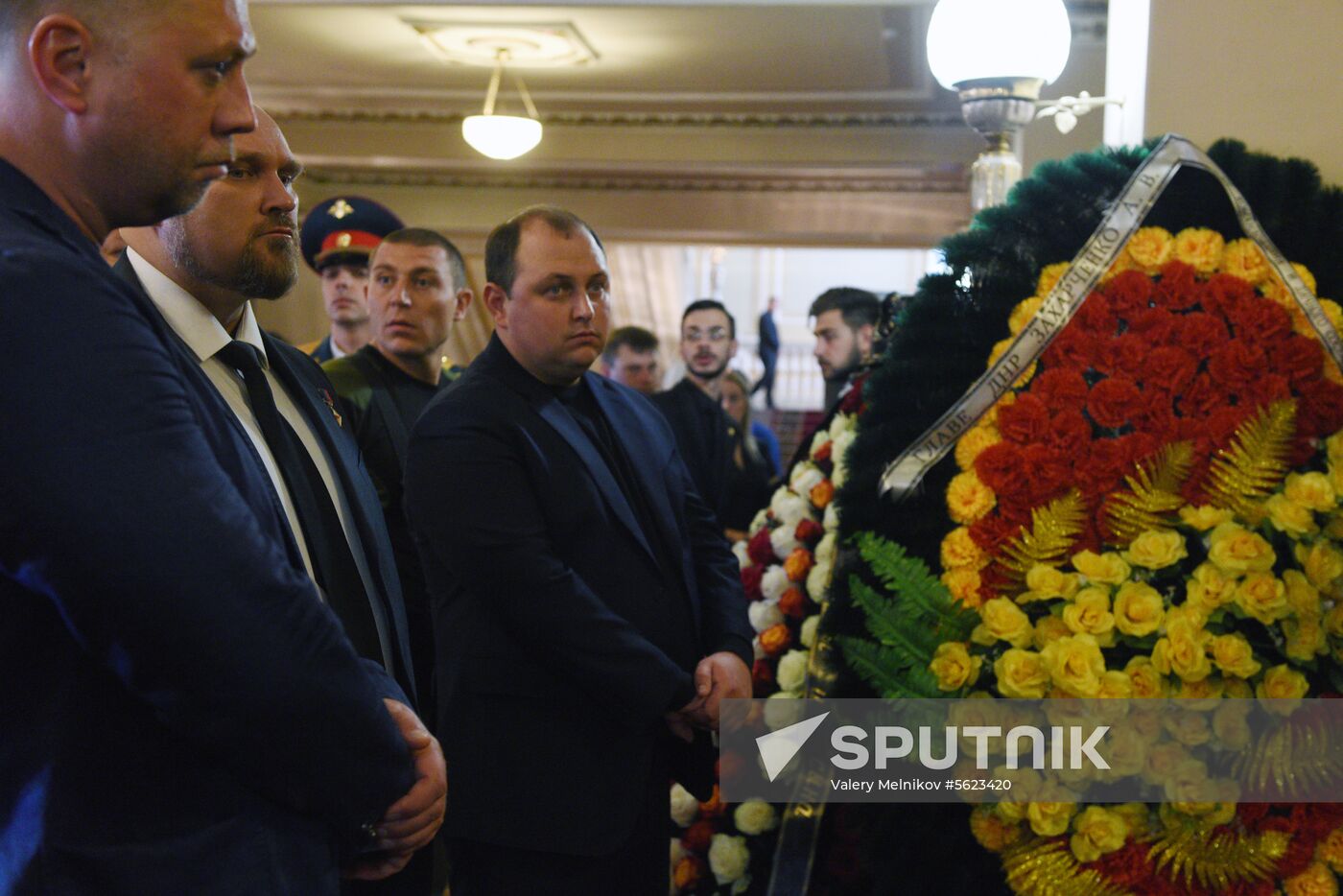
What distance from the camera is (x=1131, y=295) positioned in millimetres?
2004

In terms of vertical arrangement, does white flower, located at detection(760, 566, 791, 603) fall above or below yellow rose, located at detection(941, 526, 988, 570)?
below

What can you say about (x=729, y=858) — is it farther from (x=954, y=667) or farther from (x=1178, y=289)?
(x=1178, y=289)

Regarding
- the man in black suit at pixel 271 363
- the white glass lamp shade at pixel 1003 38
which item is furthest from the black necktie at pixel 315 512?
the white glass lamp shade at pixel 1003 38

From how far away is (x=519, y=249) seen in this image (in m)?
2.17

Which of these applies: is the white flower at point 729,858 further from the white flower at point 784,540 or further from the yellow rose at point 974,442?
the yellow rose at point 974,442

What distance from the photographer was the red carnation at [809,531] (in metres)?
2.62

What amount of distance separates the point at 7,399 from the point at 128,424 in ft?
0.24

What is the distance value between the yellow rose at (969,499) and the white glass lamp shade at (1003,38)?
0.98 m

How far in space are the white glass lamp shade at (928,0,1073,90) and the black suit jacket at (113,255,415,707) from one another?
160 cm

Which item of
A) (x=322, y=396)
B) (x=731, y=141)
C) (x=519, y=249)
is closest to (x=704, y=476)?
(x=519, y=249)

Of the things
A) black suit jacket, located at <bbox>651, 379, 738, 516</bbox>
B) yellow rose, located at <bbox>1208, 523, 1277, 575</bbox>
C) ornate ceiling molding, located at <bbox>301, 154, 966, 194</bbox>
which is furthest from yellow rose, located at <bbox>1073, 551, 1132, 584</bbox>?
ornate ceiling molding, located at <bbox>301, 154, 966, 194</bbox>

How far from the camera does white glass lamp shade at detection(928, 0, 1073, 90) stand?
253 centimetres

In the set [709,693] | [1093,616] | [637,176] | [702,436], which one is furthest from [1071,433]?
[637,176]

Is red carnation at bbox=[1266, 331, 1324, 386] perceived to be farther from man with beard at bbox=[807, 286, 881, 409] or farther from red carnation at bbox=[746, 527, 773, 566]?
man with beard at bbox=[807, 286, 881, 409]
